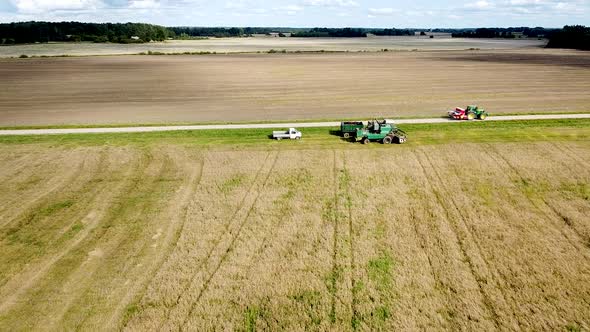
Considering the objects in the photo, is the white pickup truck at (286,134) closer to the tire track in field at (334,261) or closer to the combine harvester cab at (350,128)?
the combine harvester cab at (350,128)

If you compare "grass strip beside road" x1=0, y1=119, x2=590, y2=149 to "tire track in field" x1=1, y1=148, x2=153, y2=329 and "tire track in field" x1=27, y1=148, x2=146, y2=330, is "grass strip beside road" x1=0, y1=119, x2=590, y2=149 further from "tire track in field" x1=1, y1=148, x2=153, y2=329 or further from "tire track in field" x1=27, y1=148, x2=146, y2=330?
"tire track in field" x1=27, y1=148, x2=146, y2=330

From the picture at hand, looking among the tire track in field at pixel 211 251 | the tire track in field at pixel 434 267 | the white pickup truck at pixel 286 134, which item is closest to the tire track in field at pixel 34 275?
the tire track in field at pixel 211 251

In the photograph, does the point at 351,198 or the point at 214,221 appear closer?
the point at 214,221

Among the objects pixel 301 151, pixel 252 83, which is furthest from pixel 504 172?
pixel 252 83

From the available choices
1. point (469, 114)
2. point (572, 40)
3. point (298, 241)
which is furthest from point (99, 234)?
point (572, 40)

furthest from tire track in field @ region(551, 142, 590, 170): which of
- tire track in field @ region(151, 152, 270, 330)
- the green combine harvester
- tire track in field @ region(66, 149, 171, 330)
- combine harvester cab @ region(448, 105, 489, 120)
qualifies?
tire track in field @ region(66, 149, 171, 330)

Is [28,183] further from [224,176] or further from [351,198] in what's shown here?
[351,198]
